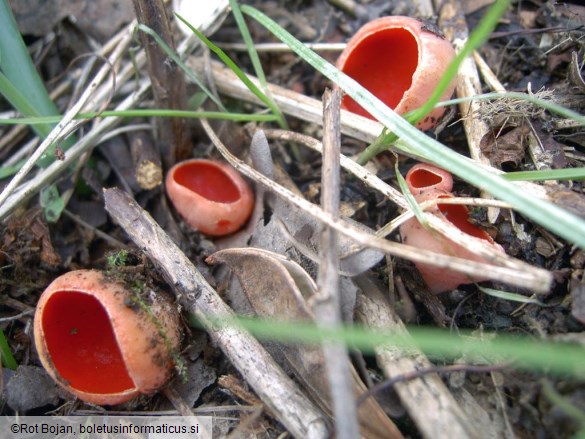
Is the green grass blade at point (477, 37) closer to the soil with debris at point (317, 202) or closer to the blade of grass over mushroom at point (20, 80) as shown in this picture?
the soil with debris at point (317, 202)

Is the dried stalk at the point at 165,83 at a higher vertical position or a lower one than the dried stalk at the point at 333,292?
higher

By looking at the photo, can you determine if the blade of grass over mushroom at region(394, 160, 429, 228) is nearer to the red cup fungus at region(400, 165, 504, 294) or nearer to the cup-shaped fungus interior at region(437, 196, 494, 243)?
the red cup fungus at region(400, 165, 504, 294)

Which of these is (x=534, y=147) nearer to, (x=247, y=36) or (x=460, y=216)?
(x=460, y=216)

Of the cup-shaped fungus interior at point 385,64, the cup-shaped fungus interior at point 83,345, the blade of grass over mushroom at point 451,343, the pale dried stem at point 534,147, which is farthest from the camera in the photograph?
the cup-shaped fungus interior at point 385,64

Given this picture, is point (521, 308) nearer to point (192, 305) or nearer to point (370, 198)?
point (370, 198)

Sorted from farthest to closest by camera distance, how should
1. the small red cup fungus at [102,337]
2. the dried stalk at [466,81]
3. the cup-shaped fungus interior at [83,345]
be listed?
the dried stalk at [466,81] → the cup-shaped fungus interior at [83,345] → the small red cup fungus at [102,337]

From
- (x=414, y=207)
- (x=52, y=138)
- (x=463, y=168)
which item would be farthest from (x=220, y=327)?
(x=52, y=138)

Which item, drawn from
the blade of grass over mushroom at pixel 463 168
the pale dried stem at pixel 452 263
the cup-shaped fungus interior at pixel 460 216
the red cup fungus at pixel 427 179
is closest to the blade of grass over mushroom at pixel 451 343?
the pale dried stem at pixel 452 263

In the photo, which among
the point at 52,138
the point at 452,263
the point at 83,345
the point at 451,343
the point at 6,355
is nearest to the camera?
the point at 451,343
